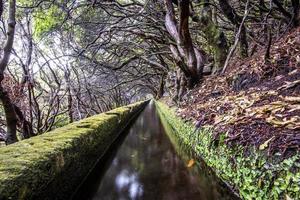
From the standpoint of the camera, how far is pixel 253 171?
9.93 ft

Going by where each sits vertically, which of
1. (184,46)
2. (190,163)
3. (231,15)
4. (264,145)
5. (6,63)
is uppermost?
(231,15)

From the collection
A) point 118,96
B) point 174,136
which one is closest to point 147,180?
point 174,136

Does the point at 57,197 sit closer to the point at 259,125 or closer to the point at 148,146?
the point at 259,125

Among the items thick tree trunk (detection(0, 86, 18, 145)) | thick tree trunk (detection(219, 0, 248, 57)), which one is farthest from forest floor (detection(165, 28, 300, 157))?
thick tree trunk (detection(0, 86, 18, 145))

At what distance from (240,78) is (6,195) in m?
5.44

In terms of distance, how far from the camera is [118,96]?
76.7ft

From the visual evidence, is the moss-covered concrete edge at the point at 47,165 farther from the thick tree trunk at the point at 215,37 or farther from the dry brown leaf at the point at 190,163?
the thick tree trunk at the point at 215,37

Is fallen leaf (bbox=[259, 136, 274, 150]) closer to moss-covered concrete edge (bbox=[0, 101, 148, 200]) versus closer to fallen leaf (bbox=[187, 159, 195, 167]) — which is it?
moss-covered concrete edge (bbox=[0, 101, 148, 200])

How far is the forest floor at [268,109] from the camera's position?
2943 millimetres

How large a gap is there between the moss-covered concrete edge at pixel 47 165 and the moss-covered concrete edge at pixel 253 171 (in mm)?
1932

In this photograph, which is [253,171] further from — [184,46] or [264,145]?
[184,46]

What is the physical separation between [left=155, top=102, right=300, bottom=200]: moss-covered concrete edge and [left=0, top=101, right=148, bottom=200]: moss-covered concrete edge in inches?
76.1

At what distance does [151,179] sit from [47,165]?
1.93 m

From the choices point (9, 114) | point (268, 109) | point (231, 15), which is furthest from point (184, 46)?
point (268, 109)
